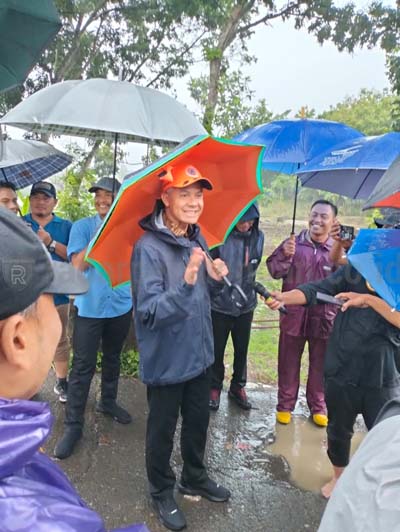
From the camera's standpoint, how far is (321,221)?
11.4 ft

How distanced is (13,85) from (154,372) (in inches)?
69.0

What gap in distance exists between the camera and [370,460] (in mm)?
805

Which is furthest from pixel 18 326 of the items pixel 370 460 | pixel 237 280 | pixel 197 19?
pixel 197 19

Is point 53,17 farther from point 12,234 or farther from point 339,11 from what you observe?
point 339,11

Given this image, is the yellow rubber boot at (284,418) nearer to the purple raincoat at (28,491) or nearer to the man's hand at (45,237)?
the man's hand at (45,237)

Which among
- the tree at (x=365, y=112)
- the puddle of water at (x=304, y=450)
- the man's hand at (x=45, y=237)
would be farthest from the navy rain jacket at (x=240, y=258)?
the tree at (x=365, y=112)

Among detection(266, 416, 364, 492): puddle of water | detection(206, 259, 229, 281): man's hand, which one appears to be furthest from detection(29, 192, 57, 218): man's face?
detection(266, 416, 364, 492): puddle of water

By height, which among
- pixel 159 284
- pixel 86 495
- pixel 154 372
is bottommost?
pixel 86 495

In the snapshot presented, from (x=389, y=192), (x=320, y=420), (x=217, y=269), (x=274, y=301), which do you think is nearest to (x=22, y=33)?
(x=217, y=269)

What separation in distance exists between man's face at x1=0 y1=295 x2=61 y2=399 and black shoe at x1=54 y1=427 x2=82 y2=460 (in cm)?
234

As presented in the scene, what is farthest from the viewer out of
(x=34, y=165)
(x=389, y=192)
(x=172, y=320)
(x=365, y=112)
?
(x=365, y=112)

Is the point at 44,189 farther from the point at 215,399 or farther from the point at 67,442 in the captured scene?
the point at 215,399

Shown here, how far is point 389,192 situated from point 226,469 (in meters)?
2.32

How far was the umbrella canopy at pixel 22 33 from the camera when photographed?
6.37ft
